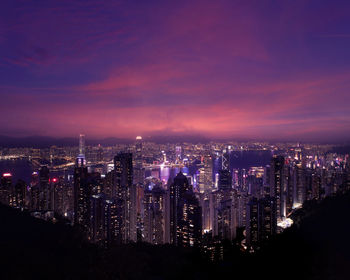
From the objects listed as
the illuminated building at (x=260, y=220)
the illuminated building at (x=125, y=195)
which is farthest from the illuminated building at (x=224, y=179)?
the illuminated building at (x=260, y=220)

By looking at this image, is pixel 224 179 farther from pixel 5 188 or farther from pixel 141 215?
pixel 5 188

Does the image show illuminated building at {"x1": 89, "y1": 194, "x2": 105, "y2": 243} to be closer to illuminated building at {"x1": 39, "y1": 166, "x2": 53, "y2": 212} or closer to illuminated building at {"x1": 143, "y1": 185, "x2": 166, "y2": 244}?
illuminated building at {"x1": 143, "y1": 185, "x2": 166, "y2": 244}

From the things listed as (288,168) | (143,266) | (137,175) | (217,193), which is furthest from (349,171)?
(143,266)

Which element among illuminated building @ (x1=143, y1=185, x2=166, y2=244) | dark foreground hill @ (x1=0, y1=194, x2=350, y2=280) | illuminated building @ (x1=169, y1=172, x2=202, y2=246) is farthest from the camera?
illuminated building @ (x1=143, y1=185, x2=166, y2=244)

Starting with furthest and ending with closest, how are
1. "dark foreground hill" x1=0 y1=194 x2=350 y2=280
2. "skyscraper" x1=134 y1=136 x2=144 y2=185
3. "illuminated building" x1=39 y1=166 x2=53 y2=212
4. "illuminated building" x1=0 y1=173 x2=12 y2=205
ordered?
"skyscraper" x1=134 y1=136 x2=144 y2=185 → "illuminated building" x1=39 y1=166 x2=53 y2=212 → "illuminated building" x1=0 y1=173 x2=12 y2=205 → "dark foreground hill" x1=0 y1=194 x2=350 y2=280

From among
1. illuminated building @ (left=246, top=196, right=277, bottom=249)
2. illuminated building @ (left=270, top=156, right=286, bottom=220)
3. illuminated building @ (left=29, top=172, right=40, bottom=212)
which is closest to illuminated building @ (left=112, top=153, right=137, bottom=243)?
illuminated building @ (left=29, top=172, right=40, bottom=212)

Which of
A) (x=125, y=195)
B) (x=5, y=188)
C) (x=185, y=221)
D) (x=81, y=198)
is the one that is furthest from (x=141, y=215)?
(x=5, y=188)

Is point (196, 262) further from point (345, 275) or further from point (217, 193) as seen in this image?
point (217, 193)

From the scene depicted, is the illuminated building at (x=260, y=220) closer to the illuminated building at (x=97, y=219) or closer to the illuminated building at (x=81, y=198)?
the illuminated building at (x=97, y=219)
